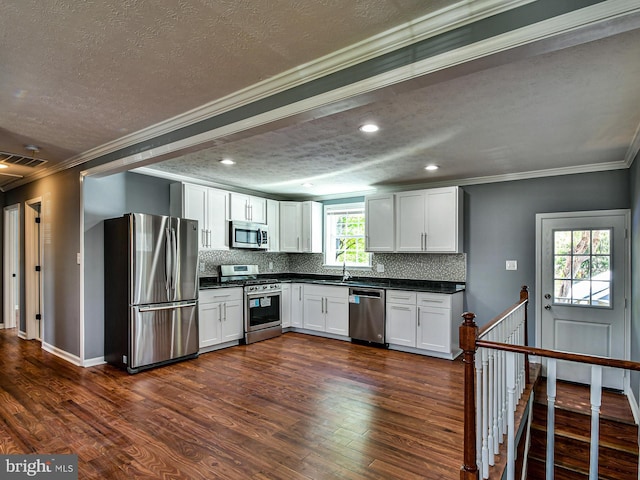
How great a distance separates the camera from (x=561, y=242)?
430 cm

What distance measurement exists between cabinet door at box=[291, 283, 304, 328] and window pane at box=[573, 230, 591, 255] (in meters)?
3.89

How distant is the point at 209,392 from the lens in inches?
137

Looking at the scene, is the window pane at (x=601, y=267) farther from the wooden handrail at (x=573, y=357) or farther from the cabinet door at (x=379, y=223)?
the wooden handrail at (x=573, y=357)

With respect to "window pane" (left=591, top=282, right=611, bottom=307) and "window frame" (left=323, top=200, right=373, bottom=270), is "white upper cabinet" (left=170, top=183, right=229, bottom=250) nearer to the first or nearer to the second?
"window frame" (left=323, top=200, right=373, bottom=270)

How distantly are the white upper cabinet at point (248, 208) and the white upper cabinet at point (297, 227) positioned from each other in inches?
18.1

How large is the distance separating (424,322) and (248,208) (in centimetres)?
321

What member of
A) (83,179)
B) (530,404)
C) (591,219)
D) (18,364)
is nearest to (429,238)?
(591,219)

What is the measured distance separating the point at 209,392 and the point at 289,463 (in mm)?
1447

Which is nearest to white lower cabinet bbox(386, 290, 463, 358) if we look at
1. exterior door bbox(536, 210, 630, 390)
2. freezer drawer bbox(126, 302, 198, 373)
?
exterior door bbox(536, 210, 630, 390)

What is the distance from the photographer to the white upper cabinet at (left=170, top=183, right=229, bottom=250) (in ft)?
16.0

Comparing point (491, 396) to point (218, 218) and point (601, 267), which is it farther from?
point (218, 218)

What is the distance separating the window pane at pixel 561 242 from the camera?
13.9 feet

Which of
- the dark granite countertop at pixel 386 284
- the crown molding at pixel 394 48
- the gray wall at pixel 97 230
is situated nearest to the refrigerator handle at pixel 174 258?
the dark granite countertop at pixel 386 284

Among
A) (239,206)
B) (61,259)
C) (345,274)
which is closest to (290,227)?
(239,206)
